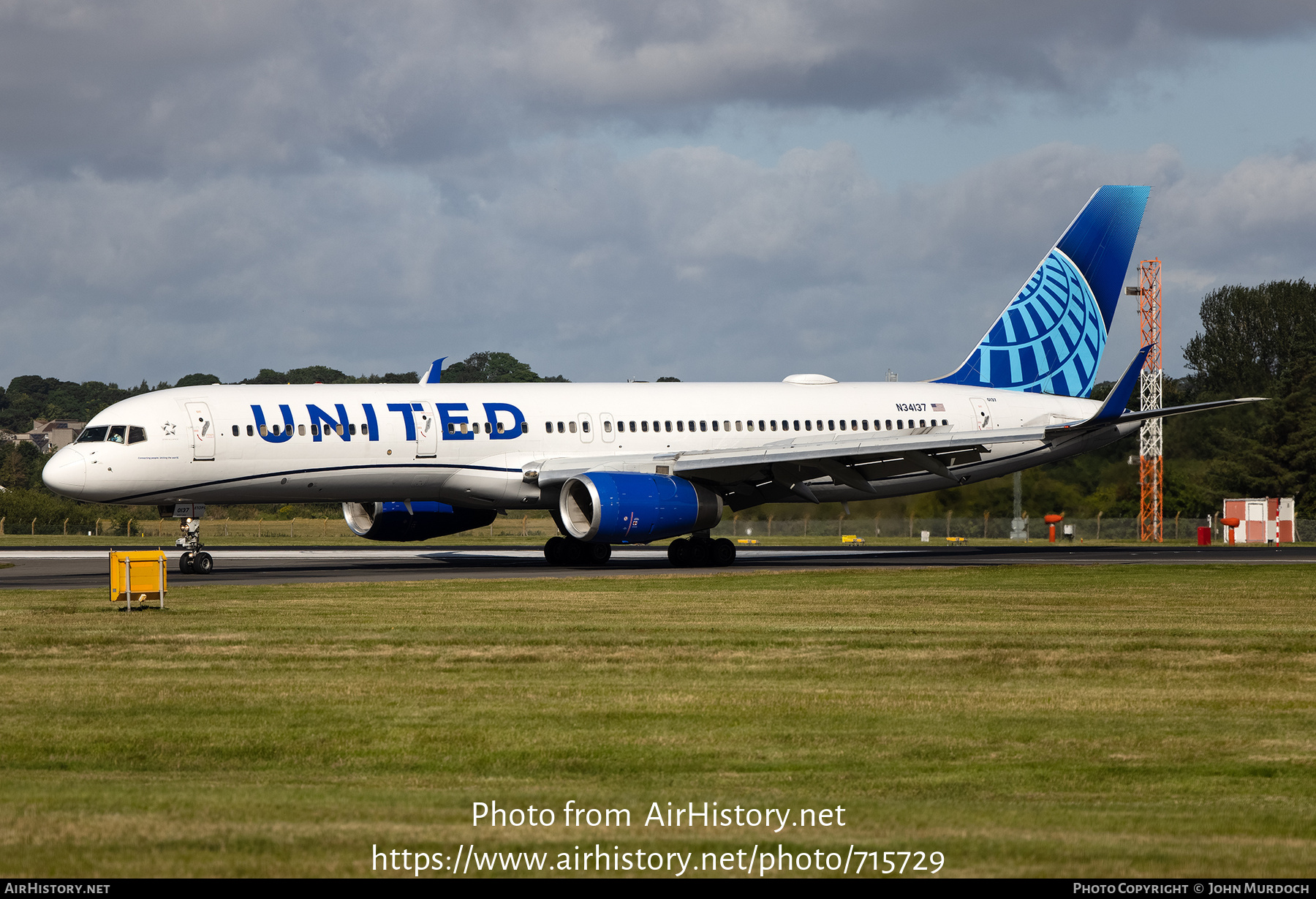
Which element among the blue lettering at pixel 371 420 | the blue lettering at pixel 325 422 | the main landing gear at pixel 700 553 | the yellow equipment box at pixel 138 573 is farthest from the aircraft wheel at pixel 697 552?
the yellow equipment box at pixel 138 573

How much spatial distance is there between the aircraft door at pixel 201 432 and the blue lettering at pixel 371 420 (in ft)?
10.3

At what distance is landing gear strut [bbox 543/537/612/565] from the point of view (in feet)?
111

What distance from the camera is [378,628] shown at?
17859 mm

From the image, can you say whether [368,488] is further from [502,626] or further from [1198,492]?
[1198,492]

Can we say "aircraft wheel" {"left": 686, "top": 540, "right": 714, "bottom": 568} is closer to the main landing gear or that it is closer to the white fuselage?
the main landing gear

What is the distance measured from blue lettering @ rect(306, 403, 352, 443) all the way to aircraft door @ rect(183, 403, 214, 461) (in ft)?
6.60

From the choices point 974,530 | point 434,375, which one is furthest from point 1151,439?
point 434,375

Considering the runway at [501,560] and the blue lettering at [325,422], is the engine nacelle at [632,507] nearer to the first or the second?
the runway at [501,560]

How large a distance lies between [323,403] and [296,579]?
4.98m

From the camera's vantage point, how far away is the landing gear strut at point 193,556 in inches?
1160

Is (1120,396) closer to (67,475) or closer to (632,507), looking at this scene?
(632,507)

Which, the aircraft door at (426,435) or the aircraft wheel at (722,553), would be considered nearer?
the aircraft door at (426,435)

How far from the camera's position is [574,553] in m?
34.2

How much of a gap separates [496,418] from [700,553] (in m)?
5.48
